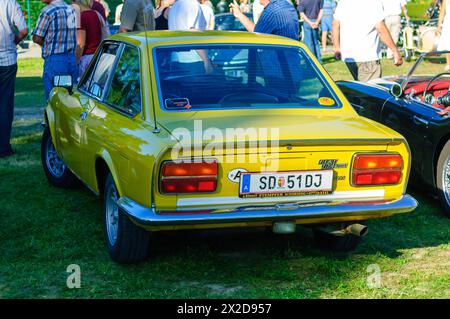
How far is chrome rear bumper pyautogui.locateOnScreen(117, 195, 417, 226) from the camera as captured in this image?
15.6 ft

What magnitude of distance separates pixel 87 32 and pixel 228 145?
543 cm

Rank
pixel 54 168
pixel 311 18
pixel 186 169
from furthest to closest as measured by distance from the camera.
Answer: pixel 311 18, pixel 54 168, pixel 186 169

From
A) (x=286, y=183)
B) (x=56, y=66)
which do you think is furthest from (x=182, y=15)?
(x=286, y=183)

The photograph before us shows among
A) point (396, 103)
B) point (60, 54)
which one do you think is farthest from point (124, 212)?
point (60, 54)

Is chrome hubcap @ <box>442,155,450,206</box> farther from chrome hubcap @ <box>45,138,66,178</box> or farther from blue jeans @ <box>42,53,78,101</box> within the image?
blue jeans @ <box>42,53,78,101</box>

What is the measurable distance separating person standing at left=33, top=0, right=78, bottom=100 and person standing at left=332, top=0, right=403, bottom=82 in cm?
311

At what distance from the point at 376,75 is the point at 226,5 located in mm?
25756

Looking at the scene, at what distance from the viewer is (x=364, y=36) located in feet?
31.7

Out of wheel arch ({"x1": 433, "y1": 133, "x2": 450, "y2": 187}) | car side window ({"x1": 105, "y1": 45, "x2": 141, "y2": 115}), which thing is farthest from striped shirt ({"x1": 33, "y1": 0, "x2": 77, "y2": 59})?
wheel arch ({"x1": 433, "y1": 133, "x2": 450, "y2": 187})

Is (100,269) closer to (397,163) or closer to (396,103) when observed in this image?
(397,163)

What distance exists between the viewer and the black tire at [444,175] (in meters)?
6.71

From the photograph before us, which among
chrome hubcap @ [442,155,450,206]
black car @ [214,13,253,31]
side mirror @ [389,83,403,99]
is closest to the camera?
chrome hubcap @ [442,155,450,206]

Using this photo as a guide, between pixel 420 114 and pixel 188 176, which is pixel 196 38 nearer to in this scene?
→ pixel 188 176

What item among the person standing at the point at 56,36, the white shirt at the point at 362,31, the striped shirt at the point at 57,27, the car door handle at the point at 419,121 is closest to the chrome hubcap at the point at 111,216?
the car door handle at the point at 419,121
